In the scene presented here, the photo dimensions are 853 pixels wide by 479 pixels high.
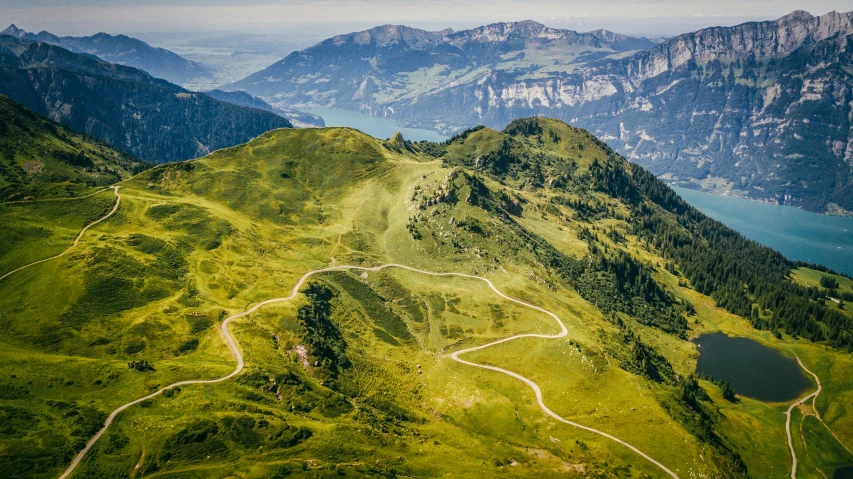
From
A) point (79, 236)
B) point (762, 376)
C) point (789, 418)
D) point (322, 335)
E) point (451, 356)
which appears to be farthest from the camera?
point (762, 376)

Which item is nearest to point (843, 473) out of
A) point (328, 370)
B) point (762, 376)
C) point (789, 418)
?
point (789, 418)

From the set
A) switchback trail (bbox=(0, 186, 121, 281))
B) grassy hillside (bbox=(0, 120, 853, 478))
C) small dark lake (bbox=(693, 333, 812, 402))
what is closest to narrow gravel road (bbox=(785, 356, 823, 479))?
grassy hillside (bbox=(0, 120, 853, 478))

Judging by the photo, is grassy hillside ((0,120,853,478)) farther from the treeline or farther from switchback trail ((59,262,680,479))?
switchback trail ((59,262,680,479))

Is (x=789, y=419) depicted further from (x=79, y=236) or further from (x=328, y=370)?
(x=79, y=236)

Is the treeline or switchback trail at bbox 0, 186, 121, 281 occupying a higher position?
switchback trail at bbox 0, 186, 121, 281

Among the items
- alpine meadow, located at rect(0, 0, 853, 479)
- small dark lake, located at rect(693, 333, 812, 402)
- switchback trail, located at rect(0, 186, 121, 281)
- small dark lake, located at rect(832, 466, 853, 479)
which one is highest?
switchback trail, located at rect(0, 186, 121, 281)

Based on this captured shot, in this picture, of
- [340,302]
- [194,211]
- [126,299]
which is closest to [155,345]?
[126,299]

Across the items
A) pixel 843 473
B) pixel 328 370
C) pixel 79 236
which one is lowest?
pixel 843 473

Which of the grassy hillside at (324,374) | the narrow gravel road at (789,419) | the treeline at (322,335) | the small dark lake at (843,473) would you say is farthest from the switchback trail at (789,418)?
the treeline at (322,335)
